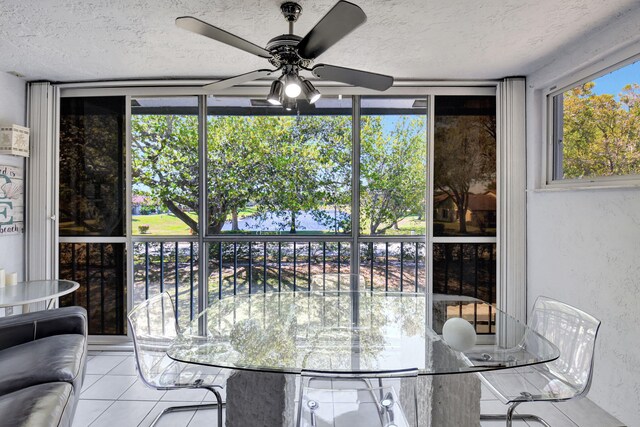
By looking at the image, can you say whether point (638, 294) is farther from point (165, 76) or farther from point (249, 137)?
point (165, 76)

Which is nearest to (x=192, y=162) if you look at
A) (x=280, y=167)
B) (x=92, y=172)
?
(x=280, y=167)

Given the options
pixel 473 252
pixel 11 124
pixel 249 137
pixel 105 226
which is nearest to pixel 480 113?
pixel 473 252

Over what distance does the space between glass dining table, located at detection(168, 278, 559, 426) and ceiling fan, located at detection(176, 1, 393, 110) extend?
49.3 inches

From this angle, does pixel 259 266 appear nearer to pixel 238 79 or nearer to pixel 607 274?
pixel 238 79

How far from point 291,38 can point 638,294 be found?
8.01ft

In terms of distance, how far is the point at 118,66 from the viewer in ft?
9.43

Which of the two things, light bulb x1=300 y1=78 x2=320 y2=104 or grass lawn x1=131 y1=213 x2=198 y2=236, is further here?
grass lawn x1=131 y1=213 x2=198 y2=236

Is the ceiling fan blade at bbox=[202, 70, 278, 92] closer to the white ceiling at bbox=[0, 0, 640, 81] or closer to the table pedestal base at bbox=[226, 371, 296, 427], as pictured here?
the white ceiling at bbox=[0, 0, 640, 81]

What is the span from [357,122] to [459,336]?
2224mm

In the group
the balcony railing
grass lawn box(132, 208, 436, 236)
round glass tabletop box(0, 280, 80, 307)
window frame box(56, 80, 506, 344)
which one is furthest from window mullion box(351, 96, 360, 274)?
round glass tabletop box(0, 280, 80, 307)

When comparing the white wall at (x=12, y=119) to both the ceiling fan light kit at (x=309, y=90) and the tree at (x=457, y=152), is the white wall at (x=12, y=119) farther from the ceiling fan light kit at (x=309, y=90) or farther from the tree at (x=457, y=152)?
the tree at (x=457, y=152)

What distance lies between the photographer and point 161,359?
6.84ft

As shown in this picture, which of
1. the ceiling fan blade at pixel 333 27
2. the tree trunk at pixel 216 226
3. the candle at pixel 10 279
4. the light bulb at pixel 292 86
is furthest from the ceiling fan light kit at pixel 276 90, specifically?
the candle at pixel 10 279

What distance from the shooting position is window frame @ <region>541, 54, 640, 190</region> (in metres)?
2.24
